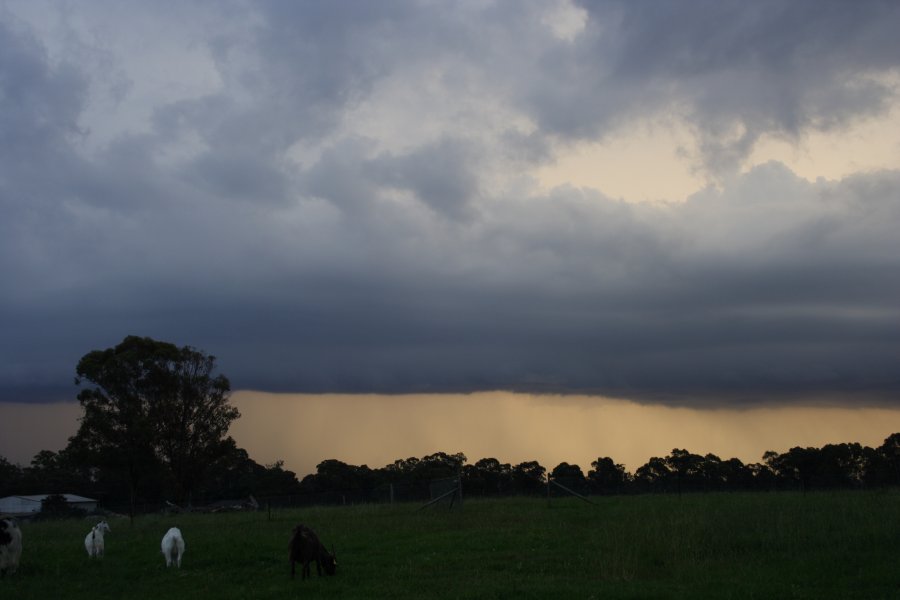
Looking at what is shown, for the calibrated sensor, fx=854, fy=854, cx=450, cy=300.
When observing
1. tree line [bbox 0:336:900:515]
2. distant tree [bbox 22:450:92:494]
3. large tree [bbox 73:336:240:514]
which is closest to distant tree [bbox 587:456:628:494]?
tree line [bbox 0:336:900:515]

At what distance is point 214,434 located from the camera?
6419cm

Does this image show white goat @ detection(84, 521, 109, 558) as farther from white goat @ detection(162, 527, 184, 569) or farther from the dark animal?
the dark animal

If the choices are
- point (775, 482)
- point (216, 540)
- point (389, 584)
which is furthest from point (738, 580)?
point (775, 482)

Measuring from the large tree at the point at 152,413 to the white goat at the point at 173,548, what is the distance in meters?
41.7

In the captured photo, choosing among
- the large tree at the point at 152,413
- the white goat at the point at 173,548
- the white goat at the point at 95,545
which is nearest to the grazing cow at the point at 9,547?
the white goat at the point at 95,545

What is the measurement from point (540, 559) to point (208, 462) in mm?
49755

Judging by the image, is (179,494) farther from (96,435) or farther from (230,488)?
(230,488)

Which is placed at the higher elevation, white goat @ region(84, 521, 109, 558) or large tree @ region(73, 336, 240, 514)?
large tree @ region(73, 336, 240, 514)

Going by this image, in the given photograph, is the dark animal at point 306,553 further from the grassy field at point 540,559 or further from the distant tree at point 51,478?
the distant tree at point 51,478

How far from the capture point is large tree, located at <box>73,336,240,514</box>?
59.9 m

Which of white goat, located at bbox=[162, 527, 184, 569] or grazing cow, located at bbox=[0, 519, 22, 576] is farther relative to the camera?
white goat, located at bbox=[162, 527, 184, 569]

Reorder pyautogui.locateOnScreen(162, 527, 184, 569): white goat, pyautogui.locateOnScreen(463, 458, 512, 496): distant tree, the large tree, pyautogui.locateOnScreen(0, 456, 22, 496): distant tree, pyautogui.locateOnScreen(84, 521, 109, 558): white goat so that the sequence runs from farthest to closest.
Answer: pyautogui.locateOnScreen(0, 456, 22, 496): distant tree < pyautogui.locateOnScreen(463, 458, 512, 496): distant tree < the large tree < pyautogui.locateOnScreen(84, 521, 109, 558): white goat < pyautogui.locateOnScreen(162, 527, 184, 569): white goat

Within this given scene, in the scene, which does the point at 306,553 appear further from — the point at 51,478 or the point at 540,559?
the point at 51,478

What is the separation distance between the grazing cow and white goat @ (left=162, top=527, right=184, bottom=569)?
3.50 m
